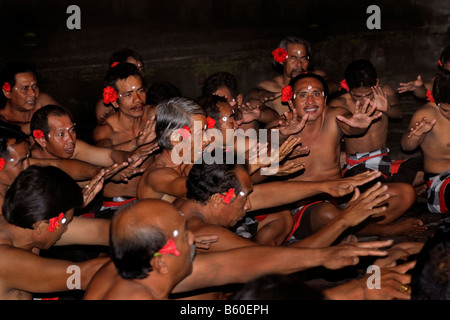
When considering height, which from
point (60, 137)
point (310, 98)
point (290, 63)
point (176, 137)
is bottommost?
point (60, 137)

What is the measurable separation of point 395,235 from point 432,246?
2.71m

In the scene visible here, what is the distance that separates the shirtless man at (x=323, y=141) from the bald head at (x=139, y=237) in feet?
8.87

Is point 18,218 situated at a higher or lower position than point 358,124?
lower

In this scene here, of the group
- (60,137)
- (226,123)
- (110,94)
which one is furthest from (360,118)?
(60,137)

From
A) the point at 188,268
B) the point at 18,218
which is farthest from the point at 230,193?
the point at 18,218

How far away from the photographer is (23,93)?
6703 millimetres

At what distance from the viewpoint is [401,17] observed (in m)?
10.9

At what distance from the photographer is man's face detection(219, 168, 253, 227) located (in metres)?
3.91

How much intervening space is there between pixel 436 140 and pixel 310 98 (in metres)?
1.30

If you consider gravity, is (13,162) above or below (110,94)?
below

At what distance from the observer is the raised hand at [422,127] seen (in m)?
5.43

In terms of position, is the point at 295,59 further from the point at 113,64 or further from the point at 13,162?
the point at 13,162

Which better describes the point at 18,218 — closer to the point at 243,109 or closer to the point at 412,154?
the point at 243,109

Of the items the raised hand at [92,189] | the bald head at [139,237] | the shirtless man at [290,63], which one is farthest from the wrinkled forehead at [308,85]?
the bald head at [139,237]
